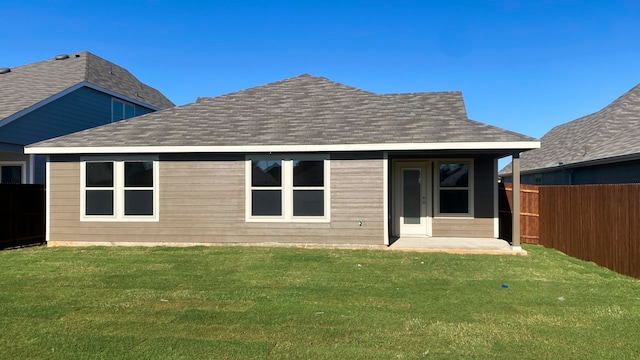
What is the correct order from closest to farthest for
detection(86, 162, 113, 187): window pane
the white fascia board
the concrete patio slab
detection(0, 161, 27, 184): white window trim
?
1. the white fascia board
2. the concrete patio slab
3. detection(86, 162, 113, 187): window pane
4. detection(0, 161, 27, 184): white window trim

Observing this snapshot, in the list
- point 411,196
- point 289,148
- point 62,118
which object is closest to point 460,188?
point 411,196

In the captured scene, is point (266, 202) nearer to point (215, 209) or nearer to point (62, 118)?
point (215, 209)

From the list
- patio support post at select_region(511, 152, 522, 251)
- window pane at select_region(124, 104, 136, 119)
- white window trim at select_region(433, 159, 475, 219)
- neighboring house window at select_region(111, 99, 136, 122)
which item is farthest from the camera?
window pane at select_region(124, 104, 136, 119)

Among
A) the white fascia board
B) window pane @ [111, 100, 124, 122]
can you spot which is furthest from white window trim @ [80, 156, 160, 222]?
window pane @ [111, 100, 124, 122]

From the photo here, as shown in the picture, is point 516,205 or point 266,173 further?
point 266,173

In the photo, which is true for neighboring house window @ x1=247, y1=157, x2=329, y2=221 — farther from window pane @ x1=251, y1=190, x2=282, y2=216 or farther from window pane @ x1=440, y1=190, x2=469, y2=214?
window pane @ x1=440, y1=190, x2=469, y2=214

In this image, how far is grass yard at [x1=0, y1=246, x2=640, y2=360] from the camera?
13.6ft

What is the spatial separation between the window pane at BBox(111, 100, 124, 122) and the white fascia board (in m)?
7.97

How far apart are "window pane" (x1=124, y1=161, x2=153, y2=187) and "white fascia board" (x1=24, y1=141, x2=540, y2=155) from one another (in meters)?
0.41

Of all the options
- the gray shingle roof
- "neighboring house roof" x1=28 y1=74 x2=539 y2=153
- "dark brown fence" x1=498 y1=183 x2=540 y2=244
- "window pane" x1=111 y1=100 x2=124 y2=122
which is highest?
the gray shingle roof

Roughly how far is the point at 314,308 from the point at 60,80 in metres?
16.1

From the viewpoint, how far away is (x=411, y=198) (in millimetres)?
12047

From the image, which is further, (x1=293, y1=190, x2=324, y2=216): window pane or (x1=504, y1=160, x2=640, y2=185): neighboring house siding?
(x1=504, y1=160, x2=640, y2=185): neighboring house siding

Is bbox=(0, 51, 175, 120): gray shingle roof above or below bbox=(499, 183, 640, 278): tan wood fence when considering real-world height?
above
